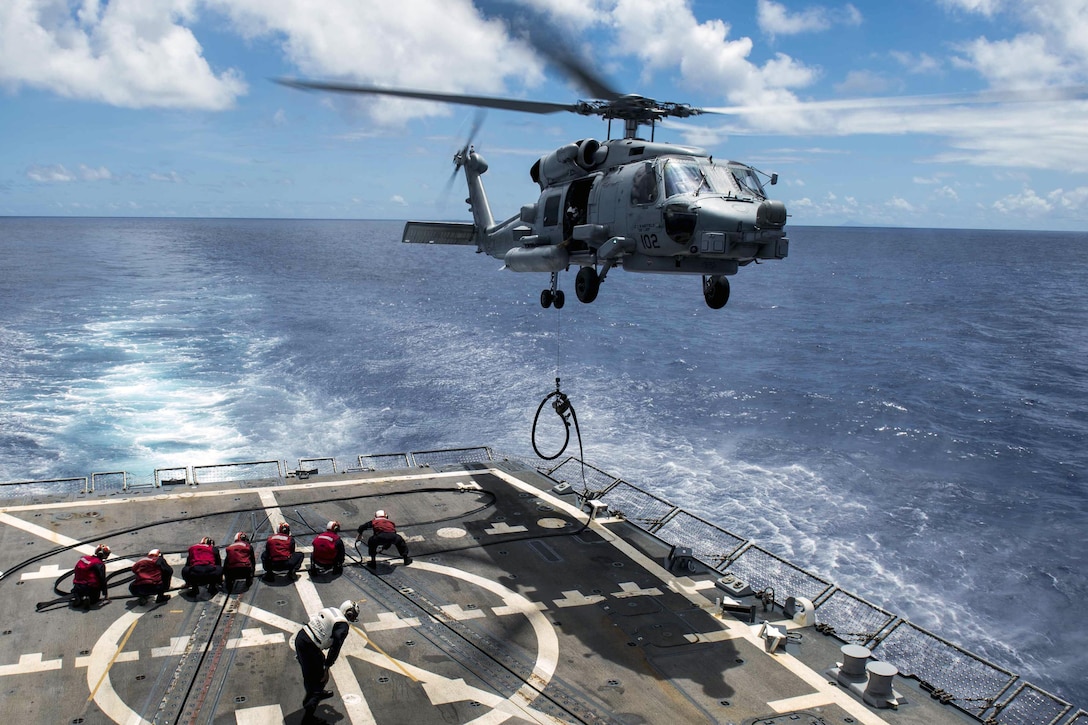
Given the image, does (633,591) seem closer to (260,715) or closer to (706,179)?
(260,715)

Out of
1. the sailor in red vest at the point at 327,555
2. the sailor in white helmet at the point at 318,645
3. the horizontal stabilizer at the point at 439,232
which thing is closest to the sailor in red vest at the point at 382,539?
the sailor in red vest at the point at 327,555

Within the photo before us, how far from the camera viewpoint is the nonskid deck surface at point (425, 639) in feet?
40.8

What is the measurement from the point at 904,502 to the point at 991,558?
3.82 meters

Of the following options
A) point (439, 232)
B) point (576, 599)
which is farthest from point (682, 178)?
point (439, 232)

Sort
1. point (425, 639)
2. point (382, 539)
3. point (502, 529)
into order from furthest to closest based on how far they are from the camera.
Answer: point (502, 529)
point (382, 539)
point (425, 639)

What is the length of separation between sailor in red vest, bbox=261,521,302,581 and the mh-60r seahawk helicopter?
7.92 metres

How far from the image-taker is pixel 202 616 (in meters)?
14.9

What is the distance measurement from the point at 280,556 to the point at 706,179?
1106cm

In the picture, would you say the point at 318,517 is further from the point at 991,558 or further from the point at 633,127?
the point at 991,558

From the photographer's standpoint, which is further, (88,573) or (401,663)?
(88,573)

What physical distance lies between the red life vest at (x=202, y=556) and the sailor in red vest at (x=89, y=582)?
58.3 inches

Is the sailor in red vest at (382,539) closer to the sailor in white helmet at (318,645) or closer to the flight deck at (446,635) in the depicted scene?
the flight deck at (446,635)

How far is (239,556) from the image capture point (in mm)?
15953

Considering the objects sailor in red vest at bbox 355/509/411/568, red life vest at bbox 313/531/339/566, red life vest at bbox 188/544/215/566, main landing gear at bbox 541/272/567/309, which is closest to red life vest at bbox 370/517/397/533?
sailor in red vest at bbox 355/509/411/568
